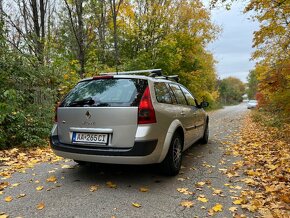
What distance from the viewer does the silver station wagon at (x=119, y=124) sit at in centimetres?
412

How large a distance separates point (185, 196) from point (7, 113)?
4.87 meters

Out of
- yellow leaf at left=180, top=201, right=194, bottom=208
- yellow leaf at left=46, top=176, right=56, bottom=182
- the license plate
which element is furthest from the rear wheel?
yellow leaf at left=46, top=176, right=56, bottom=182

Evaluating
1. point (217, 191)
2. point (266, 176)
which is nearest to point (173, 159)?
point (217, 191)

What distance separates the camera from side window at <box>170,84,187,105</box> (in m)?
5.71

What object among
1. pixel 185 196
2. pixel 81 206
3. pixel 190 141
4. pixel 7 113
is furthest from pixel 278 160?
pixel 7 113

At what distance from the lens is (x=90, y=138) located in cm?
432

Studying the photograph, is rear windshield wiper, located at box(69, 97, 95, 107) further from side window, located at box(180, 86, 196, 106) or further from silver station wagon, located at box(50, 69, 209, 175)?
side window, located at box(180, 86, 196, 106)

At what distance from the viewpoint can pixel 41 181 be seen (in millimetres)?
4738

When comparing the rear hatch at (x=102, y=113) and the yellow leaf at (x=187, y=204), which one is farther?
the rear hatch at (x=102, y=113)

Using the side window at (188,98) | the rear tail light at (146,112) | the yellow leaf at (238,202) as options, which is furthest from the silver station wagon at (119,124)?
the side window at (188,98)

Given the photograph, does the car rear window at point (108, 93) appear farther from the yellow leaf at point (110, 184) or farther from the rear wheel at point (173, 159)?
the yellow leaf at point (110, 184)

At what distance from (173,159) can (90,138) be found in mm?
1403

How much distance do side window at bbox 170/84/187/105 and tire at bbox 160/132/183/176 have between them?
926 millimetres

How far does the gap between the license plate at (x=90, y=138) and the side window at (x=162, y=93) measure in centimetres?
104
